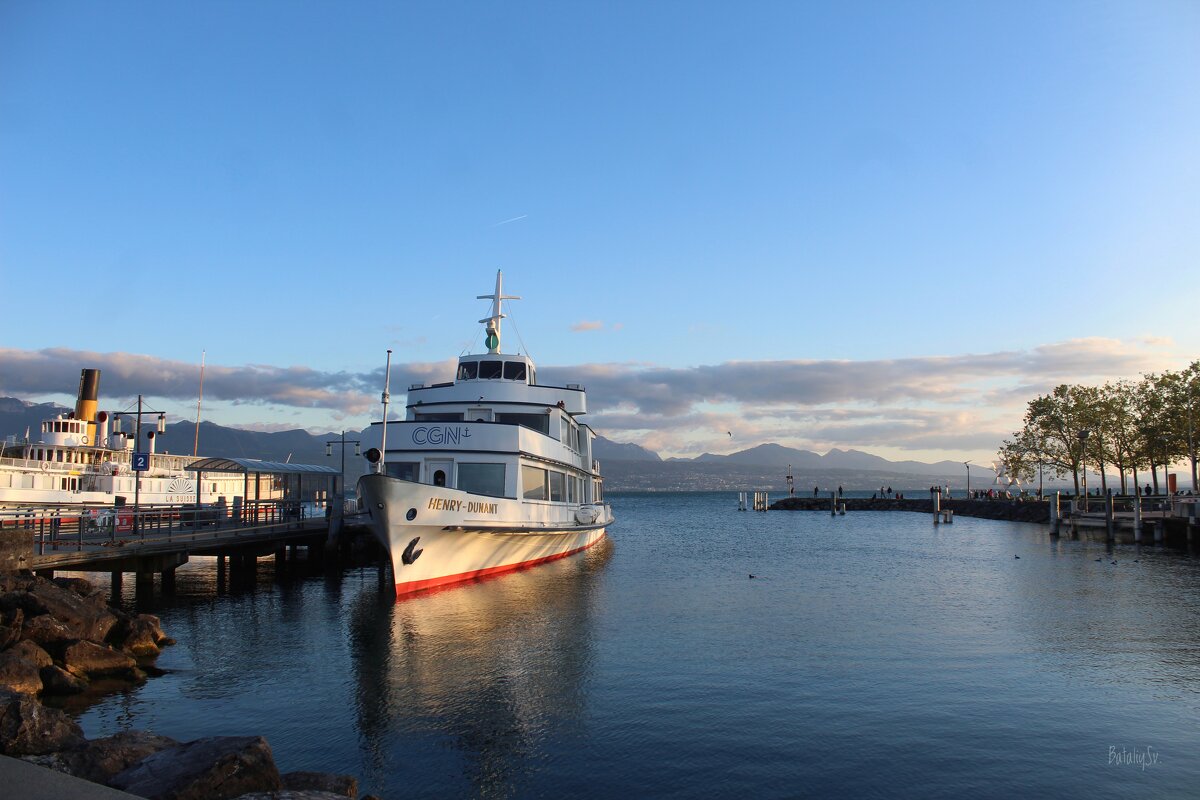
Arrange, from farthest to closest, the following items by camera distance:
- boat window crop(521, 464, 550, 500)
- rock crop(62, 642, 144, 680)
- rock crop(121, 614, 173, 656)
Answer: boat window crop(521, 464, 550, 500) → rock crop(121, 614, 173, 656) → rock crop(62, 642, 144, 680)

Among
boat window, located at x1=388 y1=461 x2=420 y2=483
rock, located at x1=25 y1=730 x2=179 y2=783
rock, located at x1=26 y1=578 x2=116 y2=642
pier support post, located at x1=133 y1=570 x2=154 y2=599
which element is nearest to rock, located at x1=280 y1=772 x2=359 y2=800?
rock, located at x1=25 y1=730 x2=179 y2=783

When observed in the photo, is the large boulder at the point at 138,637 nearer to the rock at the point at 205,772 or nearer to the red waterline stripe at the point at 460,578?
the red waterline stripe at the point at 460,578

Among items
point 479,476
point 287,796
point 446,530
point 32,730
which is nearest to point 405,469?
point 479,476

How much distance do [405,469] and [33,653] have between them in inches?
540

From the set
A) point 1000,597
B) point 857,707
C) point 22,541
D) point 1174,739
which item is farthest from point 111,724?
point 1000,597

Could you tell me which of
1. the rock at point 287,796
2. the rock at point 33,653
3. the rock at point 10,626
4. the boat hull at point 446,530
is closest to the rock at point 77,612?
the rock at point 10,626

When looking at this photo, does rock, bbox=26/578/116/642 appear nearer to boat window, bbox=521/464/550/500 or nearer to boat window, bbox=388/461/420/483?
boat window, bbox=388/461/420/483

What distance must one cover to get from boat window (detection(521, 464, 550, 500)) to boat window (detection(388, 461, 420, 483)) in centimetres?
385

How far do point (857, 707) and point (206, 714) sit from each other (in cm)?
1152

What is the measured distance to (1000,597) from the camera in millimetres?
28188

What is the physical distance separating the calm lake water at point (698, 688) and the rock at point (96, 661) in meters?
0.85

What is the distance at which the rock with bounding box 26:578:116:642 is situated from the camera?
685 inches

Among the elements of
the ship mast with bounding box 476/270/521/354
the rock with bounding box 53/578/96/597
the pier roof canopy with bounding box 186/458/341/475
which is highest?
the ship mast with bounding box 476/270/521/354

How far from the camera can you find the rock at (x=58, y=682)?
48.2 ft
